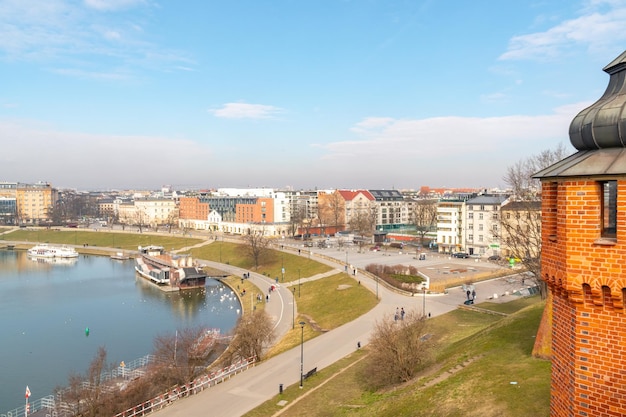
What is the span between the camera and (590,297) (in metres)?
8.14

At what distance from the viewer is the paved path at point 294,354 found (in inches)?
1040

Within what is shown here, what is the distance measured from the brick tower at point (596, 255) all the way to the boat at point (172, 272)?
68800mm

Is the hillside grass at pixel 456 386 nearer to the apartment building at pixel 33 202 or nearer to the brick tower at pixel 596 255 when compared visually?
the brick tower at pixel 596 255

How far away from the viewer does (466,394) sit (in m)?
18.1

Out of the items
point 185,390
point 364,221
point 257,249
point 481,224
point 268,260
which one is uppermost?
point 481,224

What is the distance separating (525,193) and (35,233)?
446 feet

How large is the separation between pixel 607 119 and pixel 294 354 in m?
29.8

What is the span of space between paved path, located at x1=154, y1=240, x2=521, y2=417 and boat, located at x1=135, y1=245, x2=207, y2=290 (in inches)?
810

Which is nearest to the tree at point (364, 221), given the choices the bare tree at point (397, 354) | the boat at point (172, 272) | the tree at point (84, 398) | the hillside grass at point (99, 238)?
the boat at point (172, 272)

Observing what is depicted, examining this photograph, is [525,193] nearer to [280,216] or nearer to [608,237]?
[608,237]

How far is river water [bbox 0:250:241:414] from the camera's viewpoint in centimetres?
3872

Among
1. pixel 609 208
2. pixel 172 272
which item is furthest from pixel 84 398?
pixel 172 272

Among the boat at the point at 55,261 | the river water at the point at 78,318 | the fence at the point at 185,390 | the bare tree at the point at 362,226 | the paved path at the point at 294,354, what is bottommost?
the river water at the point at 78,318

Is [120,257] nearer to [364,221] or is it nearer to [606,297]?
[364,221]
